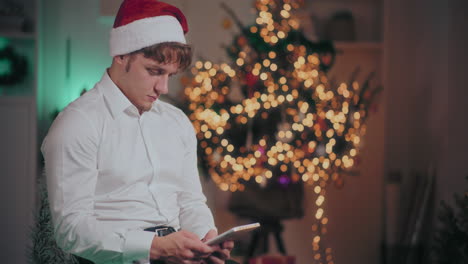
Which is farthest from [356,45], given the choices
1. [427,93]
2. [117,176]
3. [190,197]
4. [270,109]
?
[117,176]

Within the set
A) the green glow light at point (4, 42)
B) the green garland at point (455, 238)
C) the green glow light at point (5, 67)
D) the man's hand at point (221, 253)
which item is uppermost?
the green glow light at point (4, 42)

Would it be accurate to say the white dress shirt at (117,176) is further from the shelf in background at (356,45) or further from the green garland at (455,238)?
the shelf in background at (356,45)

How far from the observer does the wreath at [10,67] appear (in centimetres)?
339

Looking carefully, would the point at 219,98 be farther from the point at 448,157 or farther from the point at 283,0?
the point at 448,157

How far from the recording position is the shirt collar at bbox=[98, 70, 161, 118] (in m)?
1.58

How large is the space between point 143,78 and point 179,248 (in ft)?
1.65

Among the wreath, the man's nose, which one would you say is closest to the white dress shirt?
the man's nose

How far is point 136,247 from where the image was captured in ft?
4.72

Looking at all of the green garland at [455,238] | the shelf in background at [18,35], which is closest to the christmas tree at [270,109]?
the green garland at [455,238]

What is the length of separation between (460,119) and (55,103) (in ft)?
8.46

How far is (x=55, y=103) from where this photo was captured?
136 inches

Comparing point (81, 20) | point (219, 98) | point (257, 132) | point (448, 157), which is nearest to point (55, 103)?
point (81, 20)

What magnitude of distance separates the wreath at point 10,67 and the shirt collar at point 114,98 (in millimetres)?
2080

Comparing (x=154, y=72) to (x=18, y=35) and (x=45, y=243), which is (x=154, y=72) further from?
(x=18, y=35)
